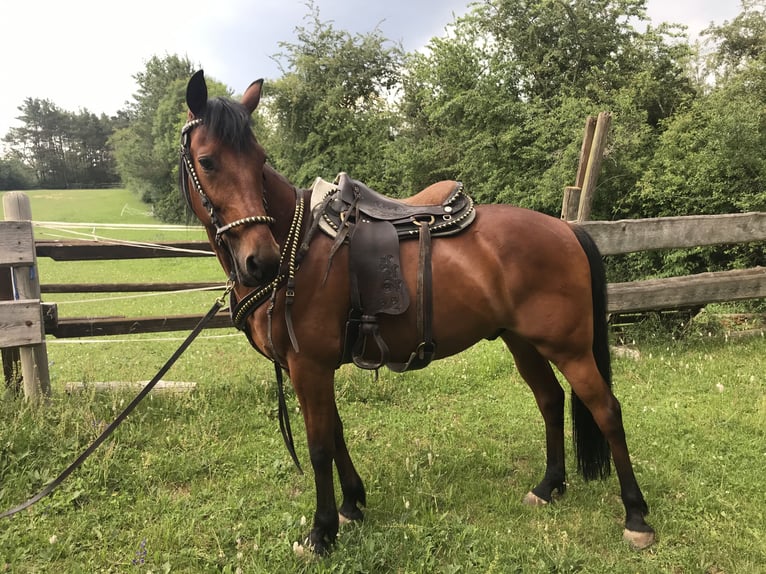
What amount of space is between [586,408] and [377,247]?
1696mm

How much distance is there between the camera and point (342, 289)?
2.31 metres

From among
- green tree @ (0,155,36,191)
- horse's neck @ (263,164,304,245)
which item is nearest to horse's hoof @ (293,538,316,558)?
horse's neck @ (263,164,304,245)

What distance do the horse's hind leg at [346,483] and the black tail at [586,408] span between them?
1.42 meters

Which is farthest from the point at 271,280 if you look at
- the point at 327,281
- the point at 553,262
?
the point at 553,262

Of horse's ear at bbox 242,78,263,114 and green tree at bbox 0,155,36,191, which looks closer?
horse's ear at bbox 242,78,263,114

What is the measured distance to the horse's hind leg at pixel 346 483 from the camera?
2.69m

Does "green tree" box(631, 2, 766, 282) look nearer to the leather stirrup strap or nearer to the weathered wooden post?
the weathered wooden post

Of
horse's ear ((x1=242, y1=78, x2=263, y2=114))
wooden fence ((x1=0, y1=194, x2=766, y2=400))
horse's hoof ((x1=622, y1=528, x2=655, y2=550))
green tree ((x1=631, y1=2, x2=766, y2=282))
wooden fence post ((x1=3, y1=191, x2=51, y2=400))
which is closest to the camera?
horse's ear ((x1=242, y1=78, x2=263, y2=114))

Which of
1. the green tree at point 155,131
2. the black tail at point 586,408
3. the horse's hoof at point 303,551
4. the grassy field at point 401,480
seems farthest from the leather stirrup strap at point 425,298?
the green tree at point 155,131

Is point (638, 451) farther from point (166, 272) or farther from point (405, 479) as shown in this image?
point (166, 272)

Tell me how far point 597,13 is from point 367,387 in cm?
1443

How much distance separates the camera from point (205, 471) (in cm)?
317

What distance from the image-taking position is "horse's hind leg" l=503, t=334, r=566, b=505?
294 centimetres

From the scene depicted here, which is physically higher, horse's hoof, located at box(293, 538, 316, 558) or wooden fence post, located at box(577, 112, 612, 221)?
wooden fence post, located at box(577, 112, 612, 221)
